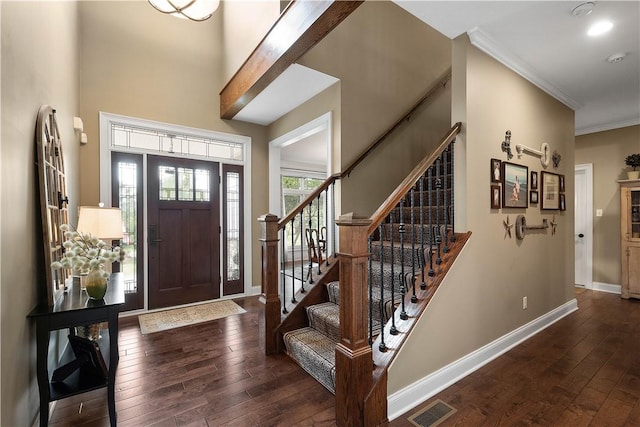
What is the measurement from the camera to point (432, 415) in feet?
6.10

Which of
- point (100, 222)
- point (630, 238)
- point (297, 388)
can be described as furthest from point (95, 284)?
point (630, 238)

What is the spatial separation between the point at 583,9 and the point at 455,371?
106 inches

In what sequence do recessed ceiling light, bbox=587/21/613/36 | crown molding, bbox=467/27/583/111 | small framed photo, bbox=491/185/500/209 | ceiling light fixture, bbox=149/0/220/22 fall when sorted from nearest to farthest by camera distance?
recessed ceiling light, bbox=587/21/613/36 < crown molding, bbox=467/27/583/111 < small framed photo, bbox=491/185/500/209 < ceiling light fixture, bbox=149/0/220/22

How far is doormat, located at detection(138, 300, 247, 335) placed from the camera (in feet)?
11.1

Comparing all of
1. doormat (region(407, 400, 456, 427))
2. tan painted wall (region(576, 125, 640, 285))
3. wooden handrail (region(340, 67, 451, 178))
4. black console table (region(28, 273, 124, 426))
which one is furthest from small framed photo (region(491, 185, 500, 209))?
tan painted wall (region(576, 125, 640, 285))

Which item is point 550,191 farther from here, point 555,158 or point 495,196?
point 495,196

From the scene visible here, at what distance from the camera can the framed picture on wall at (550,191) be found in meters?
3.23

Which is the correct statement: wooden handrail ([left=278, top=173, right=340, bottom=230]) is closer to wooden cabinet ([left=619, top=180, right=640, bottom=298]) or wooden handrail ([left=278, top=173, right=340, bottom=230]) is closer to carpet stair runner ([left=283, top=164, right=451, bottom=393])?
carpet stair runner ([left=283, top=164, right=451, bottom=393])

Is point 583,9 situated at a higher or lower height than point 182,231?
higher

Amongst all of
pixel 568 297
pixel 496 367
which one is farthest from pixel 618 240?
pixel 496 367

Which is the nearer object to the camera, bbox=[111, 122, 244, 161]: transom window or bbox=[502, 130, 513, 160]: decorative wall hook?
bbox=[502, 130, 513, 160]: decorative wall hook

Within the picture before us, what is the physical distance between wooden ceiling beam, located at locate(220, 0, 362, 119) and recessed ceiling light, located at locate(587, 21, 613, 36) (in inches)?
72.4

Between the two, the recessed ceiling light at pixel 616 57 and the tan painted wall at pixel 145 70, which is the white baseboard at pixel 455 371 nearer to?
the recessed ceiling light at pixel 616 57

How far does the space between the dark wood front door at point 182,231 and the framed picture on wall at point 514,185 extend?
3553mm
